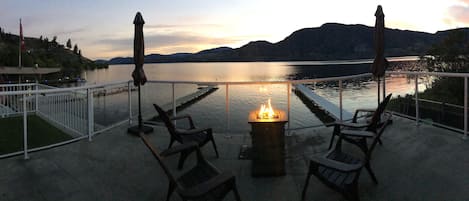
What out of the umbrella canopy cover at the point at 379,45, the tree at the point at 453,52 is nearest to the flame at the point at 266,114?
the umbrella canopy cover at the point at 379,45

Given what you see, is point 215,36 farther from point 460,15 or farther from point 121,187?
point 121,187

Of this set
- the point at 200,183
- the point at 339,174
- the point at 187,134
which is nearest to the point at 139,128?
the point at 187,134

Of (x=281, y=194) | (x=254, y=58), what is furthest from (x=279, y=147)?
(x=254, y=58)

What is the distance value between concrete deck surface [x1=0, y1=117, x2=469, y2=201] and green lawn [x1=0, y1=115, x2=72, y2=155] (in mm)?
3469

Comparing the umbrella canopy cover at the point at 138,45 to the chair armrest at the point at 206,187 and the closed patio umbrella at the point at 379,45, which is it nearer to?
the chair armrest at the point at 206,187

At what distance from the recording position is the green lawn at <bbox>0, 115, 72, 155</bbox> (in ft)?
21.4

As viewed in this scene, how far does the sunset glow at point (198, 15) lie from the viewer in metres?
13.4

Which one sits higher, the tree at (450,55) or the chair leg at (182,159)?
the tree at (450,55)

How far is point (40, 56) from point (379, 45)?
93.1 m

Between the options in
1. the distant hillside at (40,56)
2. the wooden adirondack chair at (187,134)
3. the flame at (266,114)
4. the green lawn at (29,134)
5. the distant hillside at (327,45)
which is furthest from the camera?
the distant hillside at (327,45)

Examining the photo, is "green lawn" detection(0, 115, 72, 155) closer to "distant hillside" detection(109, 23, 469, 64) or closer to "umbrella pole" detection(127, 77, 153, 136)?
"umbrella pole" detection(127, 77, 153, 136)

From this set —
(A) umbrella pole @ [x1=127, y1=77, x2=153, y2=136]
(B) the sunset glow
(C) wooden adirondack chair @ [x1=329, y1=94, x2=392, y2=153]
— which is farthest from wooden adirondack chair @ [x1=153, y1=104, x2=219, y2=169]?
(B) the sunset glow

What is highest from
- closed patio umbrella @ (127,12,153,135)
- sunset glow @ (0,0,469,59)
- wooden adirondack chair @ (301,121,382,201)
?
sunset glow @ (0,0,469,59)

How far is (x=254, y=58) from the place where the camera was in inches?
4946
